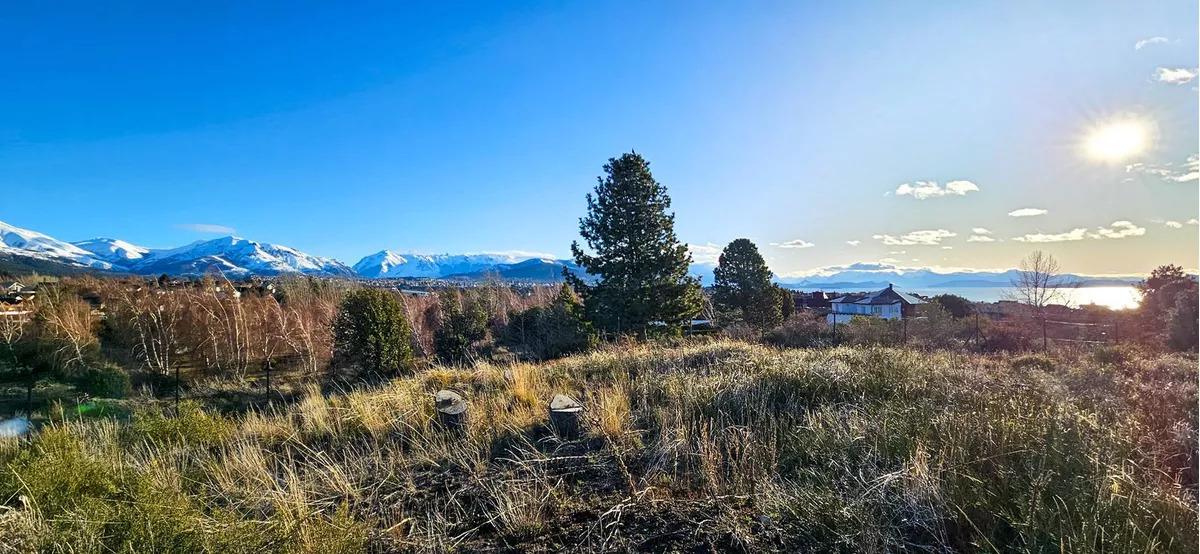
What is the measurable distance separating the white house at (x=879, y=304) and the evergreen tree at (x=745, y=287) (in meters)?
22.0

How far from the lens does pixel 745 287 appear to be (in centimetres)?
2648

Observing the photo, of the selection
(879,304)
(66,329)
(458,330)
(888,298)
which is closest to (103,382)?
(66,329)

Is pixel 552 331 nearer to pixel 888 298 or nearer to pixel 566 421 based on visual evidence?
pixel 566 421

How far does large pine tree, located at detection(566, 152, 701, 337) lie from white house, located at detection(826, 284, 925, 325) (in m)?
31.3

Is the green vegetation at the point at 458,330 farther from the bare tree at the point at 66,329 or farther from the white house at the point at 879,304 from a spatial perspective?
the white house at the point at 879,304

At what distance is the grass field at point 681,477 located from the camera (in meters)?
2.34

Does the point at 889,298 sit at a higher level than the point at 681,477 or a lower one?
higher

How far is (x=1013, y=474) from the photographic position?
8.78 ft

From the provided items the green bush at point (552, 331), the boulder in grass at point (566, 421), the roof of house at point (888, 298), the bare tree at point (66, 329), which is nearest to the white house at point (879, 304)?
the roof of house at point (888, 298)

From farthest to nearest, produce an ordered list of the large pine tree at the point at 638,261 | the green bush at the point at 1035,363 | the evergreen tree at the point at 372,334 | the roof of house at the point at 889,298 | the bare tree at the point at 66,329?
the roof of house at the point at 889,298 → the large pine tree at the point at 638,261 → the evergreen tree at the point at 372,334 → the bare tree at the point at 66,329 → the green bush at the point at 1035,363

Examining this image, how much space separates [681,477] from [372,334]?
1337cm

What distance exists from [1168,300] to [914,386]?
714 inches

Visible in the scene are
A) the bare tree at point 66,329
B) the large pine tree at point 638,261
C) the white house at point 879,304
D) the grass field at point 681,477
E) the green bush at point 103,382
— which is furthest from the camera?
the white house at point 879,304

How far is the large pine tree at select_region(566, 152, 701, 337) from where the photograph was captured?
743 inches
